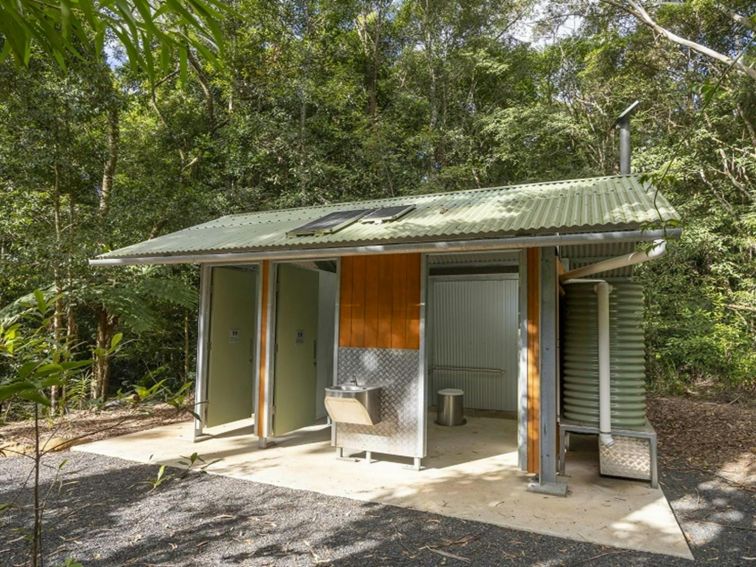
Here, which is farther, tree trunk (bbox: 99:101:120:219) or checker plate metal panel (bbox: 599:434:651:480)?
tree trunk (bbox: 99:101:120:219)

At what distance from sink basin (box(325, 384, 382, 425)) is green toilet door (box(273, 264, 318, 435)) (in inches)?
42.0

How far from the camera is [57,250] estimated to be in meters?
6.82

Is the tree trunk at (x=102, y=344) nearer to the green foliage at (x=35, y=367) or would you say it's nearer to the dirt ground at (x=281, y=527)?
the dirt ground at (x=281, y=527)

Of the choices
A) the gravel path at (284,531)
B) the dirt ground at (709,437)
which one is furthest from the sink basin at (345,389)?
the dirt ground at (709,437)

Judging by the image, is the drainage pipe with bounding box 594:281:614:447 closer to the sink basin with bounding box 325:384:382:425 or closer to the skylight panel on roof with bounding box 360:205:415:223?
the sink basin with bounding box 325:384:382:425

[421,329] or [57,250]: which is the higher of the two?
[57,250]

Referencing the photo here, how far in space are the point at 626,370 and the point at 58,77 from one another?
8503 millimetres

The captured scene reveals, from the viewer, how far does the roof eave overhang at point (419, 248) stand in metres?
3.25

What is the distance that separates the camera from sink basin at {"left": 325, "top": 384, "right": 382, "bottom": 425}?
414cm

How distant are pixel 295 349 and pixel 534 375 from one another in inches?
108

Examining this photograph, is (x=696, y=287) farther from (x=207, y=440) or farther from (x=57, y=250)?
(x=57, y=250)

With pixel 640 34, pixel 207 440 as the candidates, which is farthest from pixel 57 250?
pixel 640 34

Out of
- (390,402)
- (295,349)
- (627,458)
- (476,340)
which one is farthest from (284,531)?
(476,340)

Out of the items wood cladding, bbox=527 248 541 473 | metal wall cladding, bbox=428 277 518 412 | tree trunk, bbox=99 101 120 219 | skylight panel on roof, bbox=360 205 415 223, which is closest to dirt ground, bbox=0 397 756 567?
wood cladding, bbox=527 248 541 473
